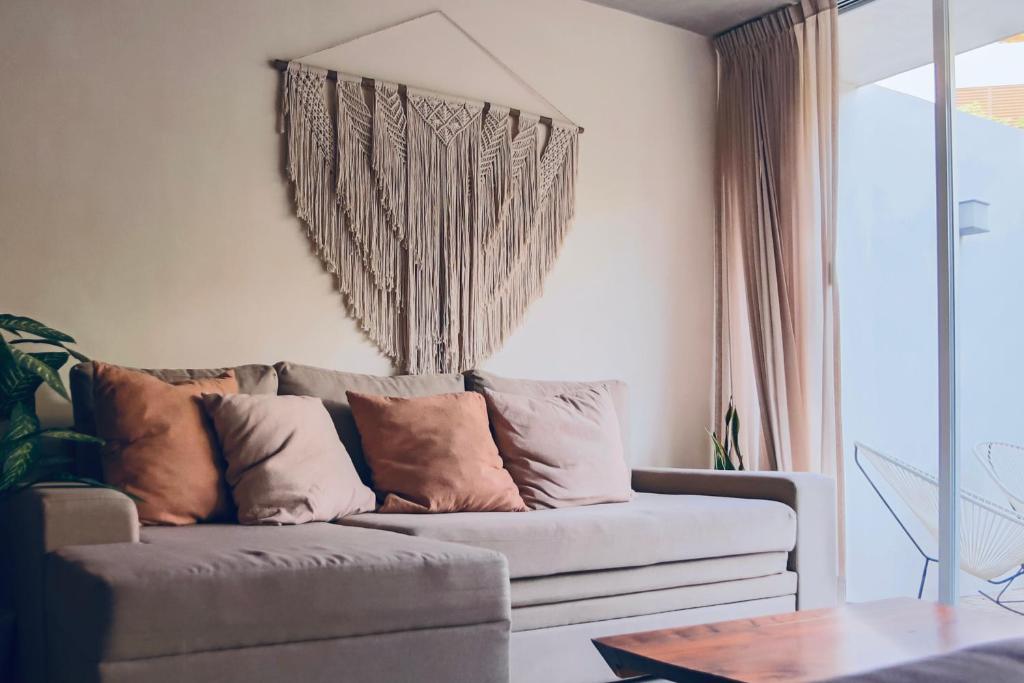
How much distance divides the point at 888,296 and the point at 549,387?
1630mm

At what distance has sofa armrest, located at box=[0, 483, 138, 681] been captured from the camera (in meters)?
2.05

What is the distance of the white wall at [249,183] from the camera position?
298 centimetres

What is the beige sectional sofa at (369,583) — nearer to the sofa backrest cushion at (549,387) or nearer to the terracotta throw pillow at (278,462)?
the terracotta throw pillow at (278,462)

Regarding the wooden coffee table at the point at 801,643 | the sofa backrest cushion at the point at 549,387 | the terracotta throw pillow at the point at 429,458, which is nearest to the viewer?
the wooden coffee table at the point at 801,643

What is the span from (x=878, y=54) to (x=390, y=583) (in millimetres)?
3264

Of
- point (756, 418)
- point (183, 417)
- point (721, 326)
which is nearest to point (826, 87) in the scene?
point (721, 326)

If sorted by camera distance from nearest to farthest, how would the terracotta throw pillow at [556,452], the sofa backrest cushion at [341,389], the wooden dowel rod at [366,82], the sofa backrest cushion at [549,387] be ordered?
the sofa backrest cushion at [341,389] < the terracotta throw pillow at [556,452] < the wooden dowel rod at [366,82] < the sofa backrest cushion at [549,387]

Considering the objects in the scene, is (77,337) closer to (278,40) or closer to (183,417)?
(183,417)

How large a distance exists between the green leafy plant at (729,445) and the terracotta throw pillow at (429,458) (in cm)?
129

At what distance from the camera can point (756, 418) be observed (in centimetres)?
434

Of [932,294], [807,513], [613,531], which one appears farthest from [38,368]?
[932,294]

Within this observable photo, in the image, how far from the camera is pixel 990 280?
3.61 metres

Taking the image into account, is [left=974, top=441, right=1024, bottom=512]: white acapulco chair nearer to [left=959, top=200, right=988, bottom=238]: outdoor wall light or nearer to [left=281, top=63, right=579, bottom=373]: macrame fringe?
[left=959, top=200, right=988, bottom=238]: outdoor wall light

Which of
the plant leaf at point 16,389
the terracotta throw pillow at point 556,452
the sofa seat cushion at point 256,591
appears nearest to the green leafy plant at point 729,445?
the terracotta throw pillow at point 556,452
